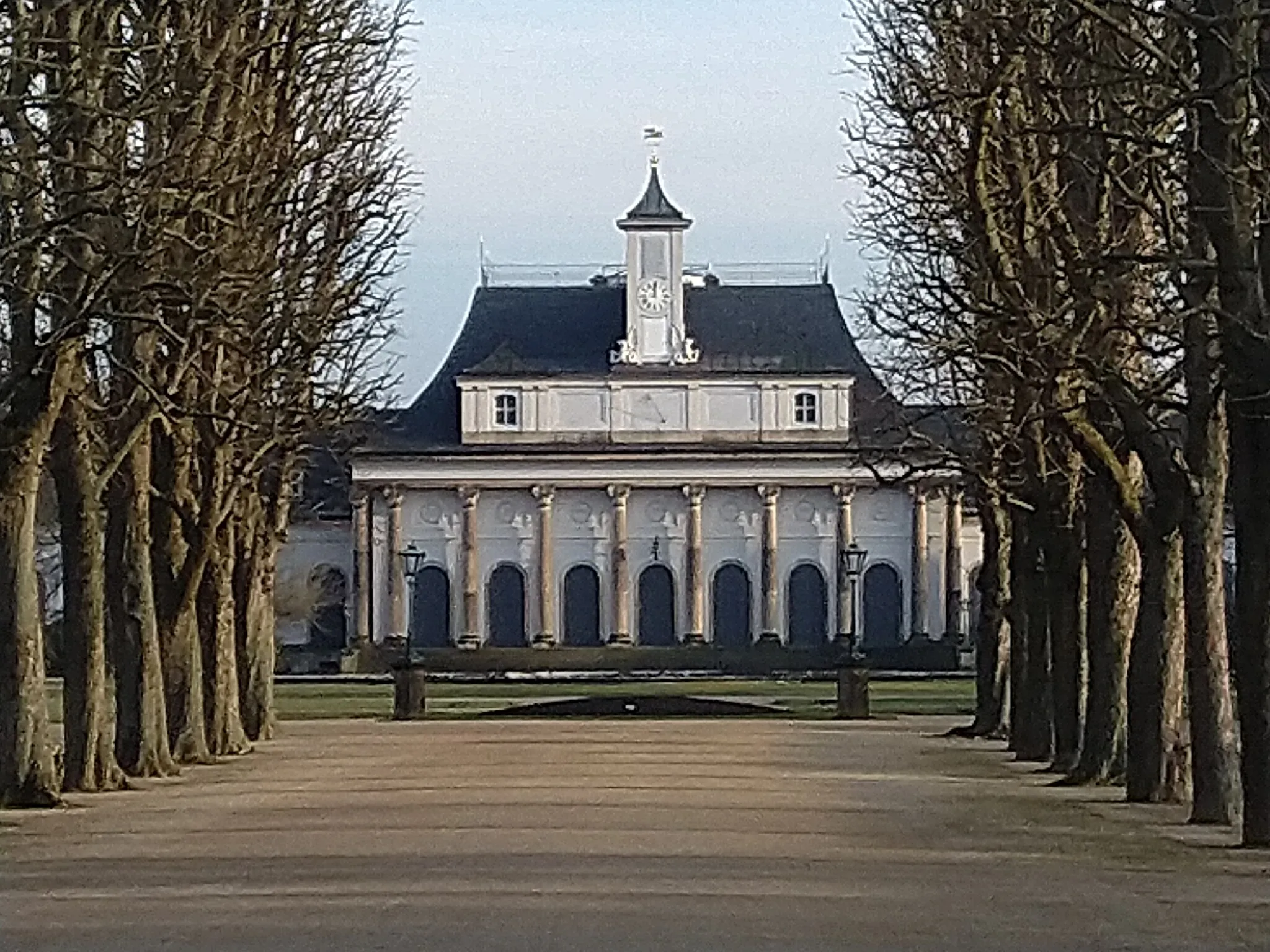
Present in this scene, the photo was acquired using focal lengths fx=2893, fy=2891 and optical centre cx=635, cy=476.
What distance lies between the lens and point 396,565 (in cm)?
10256

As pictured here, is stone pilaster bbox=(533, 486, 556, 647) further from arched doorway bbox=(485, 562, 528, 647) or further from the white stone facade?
arched doorway bbox=(485, 562, 528, 647)

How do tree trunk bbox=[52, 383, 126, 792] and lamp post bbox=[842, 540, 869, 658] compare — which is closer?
tree trunk bbox=[52, 383, 126, 792]

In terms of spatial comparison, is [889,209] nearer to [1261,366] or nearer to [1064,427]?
[1064,427]

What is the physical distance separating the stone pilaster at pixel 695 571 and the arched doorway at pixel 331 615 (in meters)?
12.4

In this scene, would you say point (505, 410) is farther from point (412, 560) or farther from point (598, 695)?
point (598, 695)

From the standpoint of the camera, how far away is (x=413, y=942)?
1539 cm

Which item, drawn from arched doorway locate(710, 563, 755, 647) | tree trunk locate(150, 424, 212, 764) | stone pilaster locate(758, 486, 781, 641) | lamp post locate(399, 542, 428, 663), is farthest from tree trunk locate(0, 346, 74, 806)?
arched doorway locate(710, 563, 755, 647)

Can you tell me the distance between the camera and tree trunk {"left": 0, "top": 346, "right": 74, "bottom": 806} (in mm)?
26797

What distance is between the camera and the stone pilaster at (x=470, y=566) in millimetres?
102562

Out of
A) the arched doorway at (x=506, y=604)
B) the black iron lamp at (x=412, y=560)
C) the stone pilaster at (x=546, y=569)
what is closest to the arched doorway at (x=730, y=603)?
the stone pilaster at (x=546, y=569)

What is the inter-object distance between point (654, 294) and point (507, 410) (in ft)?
22.7

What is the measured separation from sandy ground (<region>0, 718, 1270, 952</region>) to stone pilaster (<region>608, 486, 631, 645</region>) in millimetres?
65510

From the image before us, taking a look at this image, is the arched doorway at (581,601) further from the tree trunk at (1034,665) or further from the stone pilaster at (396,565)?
the tree trunk at (1034,665)

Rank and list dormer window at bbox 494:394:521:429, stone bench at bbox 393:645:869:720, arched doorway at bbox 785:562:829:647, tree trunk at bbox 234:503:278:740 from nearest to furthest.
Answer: tree trunk at bbox 234:503:278:740, stone bench at bbox 393:645:869:720, arched doorway at bbox 785:562:829:647, dormer window at bbox 494:394:521:429
